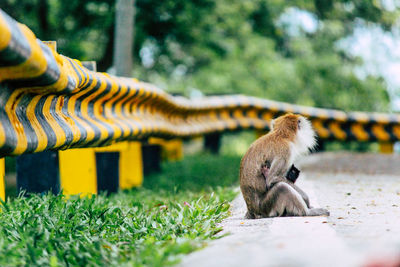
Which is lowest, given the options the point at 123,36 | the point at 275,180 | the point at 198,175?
the point at 198,175

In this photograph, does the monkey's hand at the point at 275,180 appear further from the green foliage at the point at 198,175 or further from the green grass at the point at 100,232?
the green foliage at the point at 198,175

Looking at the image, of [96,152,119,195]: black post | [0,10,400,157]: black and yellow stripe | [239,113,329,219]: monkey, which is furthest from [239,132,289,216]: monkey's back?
[96,152,119,195]: black post

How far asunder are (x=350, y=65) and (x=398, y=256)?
15225 mm

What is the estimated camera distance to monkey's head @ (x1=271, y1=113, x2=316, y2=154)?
14.7 ft

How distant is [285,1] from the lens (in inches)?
518

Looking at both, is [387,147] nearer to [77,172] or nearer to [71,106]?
[77,172]

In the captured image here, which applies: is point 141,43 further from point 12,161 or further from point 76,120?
point 76,120

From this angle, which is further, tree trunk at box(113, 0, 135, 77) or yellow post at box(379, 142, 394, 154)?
yellow post at box(379, 142, 394, 154)

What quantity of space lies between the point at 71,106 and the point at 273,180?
1.70m

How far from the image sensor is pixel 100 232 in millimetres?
3785

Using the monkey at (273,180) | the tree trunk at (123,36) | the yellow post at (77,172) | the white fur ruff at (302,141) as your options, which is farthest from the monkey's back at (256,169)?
the tree trunk at (123,36)

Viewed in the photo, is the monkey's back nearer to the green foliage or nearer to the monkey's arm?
the monkey's arm

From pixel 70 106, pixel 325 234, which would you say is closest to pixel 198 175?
pixel 70 106

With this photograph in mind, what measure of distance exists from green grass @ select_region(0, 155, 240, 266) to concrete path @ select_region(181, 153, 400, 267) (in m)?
0.18
